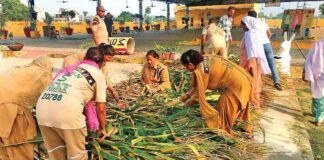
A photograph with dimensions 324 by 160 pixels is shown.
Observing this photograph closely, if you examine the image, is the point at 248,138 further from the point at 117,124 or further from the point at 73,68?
the point at 73,68

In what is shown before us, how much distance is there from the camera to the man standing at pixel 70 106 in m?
2.18

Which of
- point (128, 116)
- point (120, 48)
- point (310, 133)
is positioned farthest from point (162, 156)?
point (120, 48)

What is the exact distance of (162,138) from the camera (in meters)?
2.93

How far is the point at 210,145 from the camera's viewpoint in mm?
2982

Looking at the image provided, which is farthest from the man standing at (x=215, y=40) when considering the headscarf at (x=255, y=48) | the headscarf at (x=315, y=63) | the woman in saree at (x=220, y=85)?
the woman in saree at (x=220, y=85)

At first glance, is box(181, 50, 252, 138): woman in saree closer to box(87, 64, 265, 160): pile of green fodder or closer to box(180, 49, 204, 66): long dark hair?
box(180, 49, 204, 66): long dark hair

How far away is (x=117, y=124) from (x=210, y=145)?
960 millimetres

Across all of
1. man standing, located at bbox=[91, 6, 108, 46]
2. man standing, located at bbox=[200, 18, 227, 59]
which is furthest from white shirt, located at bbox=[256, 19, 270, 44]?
man standing, located at bbox=[91, 6, 108, 46]

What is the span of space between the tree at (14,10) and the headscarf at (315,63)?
178 feet

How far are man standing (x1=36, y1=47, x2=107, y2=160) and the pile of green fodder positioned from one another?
0.32m

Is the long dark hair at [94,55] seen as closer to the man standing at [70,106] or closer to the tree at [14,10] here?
the man standing at [70,106]

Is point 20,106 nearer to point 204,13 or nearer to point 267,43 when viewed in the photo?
point 267,43

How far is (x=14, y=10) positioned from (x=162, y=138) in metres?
57.0

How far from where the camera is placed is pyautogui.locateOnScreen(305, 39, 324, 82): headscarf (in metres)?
4.25
